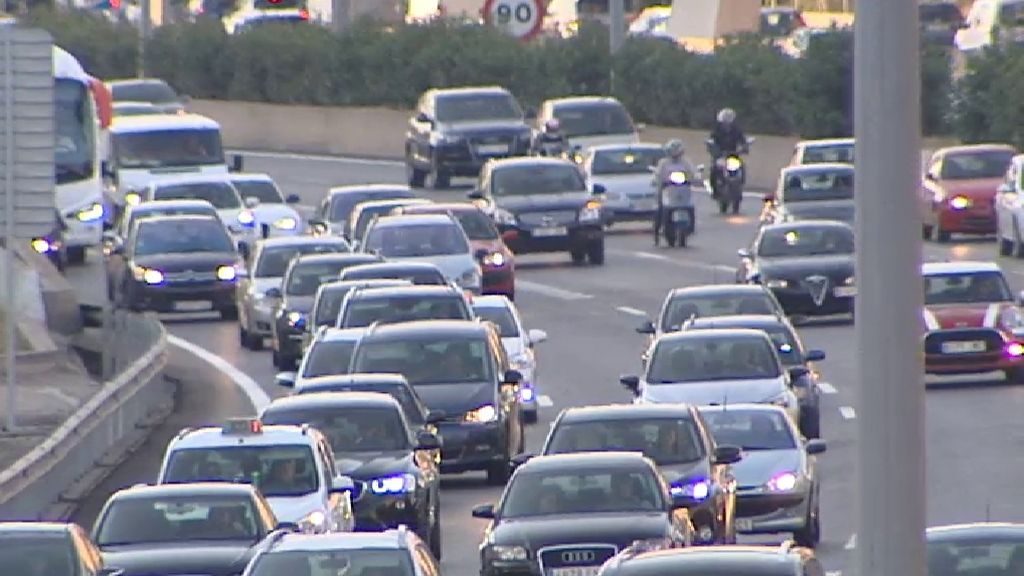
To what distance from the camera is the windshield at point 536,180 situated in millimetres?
48719

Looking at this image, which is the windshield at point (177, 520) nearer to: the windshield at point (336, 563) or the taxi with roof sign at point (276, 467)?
the taxi with roof sign at point (276, 467)

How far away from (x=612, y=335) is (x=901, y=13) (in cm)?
3384

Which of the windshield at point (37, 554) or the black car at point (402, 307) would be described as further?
the black car at point (402, 307)

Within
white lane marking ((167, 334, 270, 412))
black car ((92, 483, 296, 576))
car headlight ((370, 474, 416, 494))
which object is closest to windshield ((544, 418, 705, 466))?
car headlight ((370, 474, 416, 494))

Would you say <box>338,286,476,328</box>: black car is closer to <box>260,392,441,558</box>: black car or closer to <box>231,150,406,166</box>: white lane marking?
<box>260,392,441,558</box>: black car

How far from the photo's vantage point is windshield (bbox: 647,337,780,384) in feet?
97.2

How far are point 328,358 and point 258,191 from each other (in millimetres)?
21512

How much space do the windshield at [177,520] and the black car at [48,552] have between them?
1.52 metres

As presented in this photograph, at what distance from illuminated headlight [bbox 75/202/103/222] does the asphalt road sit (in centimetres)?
94

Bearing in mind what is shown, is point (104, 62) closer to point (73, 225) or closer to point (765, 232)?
point (73, 225)

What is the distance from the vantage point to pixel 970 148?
5125cm

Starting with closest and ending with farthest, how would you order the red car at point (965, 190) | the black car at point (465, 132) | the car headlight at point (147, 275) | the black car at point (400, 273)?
the black car at point (400, 273) < the car headlight at point (147, 275) < the red car at point (965, 190) < the black car at point (465, 132)

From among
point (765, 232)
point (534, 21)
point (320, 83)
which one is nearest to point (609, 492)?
point (765, 232)

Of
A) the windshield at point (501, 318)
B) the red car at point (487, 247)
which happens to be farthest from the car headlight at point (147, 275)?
the windshield at point (501, 318)
